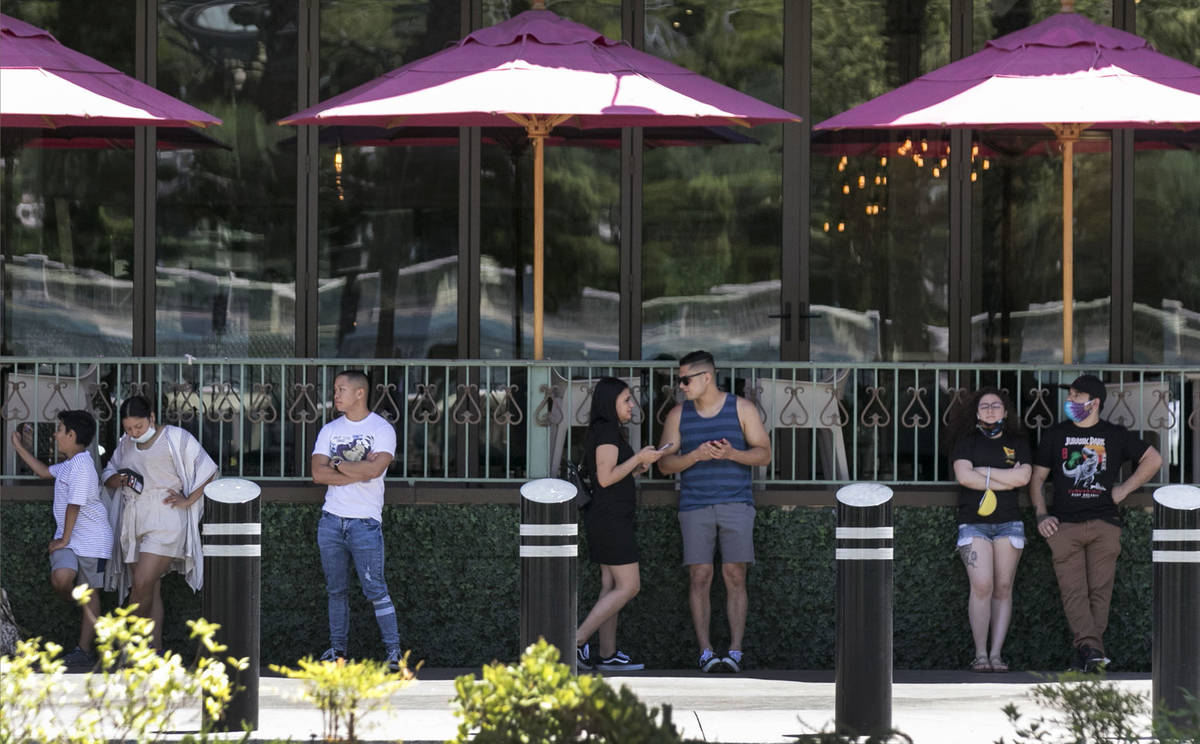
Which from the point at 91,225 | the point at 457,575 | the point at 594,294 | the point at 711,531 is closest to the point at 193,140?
the point at 91,225

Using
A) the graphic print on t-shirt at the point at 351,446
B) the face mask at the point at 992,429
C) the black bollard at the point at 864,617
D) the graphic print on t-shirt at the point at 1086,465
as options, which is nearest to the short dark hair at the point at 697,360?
the face mask at the point at 992,429

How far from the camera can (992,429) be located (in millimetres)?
10359

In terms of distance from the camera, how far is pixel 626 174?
12.0m

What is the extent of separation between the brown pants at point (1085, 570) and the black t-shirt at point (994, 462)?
301 mm

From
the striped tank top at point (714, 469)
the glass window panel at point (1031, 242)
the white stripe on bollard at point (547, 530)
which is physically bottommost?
the white stripe on bollard at point (547, 530)

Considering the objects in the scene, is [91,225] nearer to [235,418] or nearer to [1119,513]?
[235,418]

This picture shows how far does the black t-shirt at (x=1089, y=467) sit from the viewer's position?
10125mm

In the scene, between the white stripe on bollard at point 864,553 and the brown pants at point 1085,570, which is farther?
the brown pants at point 1085,570

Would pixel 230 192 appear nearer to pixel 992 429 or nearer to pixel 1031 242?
pixel 992 429

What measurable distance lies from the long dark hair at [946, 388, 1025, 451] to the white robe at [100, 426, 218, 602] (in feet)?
14.1

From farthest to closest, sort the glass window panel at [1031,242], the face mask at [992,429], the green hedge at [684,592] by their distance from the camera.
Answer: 1. the glass window panel at [1031,242]
2. the green hedge at [684,592]
3. the face mask at [992,429]

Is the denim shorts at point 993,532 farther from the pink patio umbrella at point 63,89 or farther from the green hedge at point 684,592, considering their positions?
the pink patio umbrella at point 63,89

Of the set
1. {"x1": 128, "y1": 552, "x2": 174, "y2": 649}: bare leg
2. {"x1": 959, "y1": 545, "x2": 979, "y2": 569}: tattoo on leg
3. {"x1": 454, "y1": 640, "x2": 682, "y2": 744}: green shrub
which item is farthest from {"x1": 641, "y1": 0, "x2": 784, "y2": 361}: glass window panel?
{"x1": 454, "y1": 640, "x2": 682, "y2": 744}: green shrub

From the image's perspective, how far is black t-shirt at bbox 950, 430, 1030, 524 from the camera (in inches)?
403
